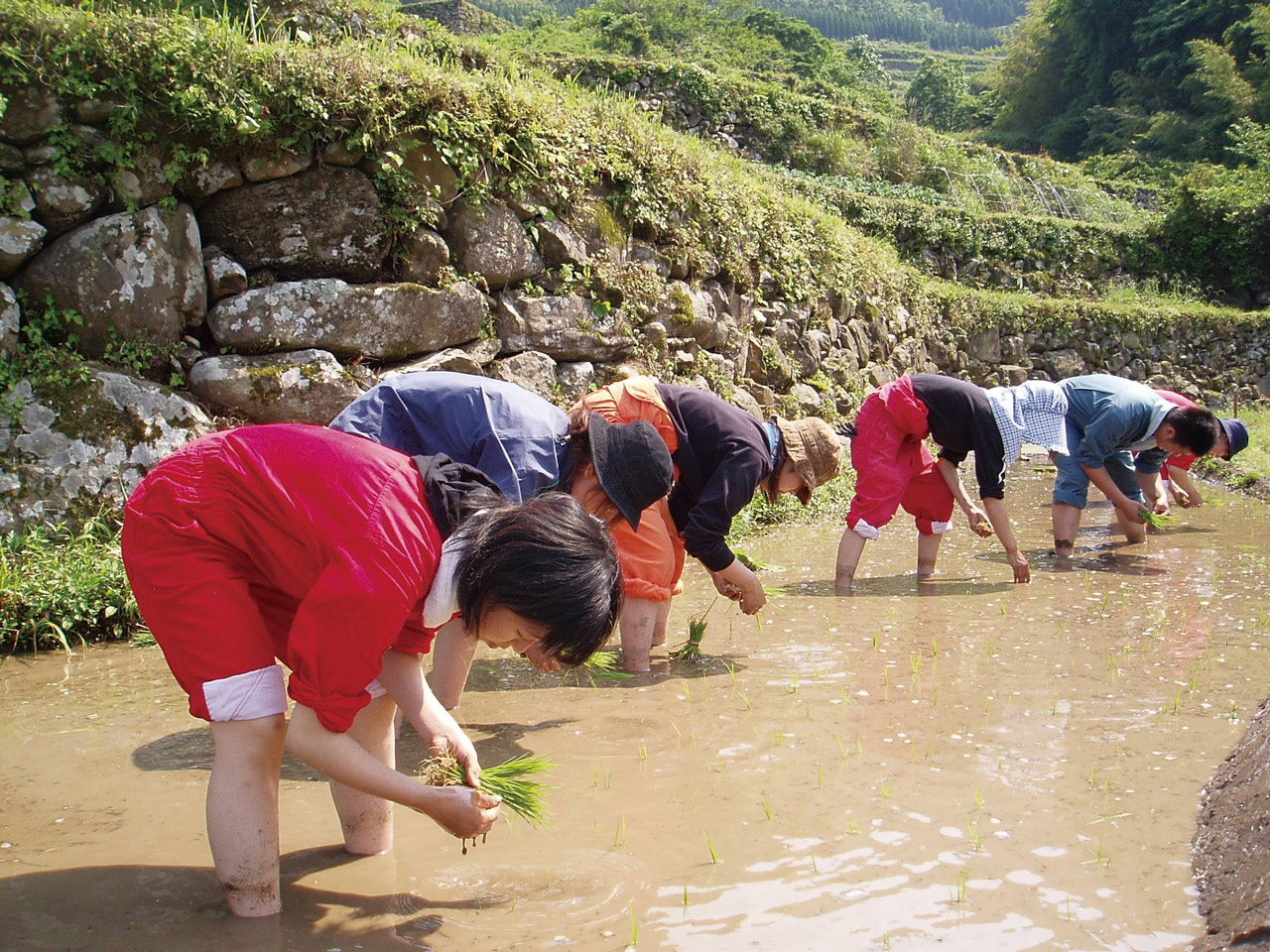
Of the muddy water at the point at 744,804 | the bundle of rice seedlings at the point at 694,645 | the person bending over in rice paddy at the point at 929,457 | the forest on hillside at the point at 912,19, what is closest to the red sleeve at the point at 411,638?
the muddy water at the point at 744,804

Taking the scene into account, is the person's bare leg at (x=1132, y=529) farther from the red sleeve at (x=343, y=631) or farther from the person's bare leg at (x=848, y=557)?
the red sleeve at (x=343, y=631)

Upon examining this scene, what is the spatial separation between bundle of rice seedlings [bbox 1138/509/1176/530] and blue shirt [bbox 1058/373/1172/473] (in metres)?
0.47

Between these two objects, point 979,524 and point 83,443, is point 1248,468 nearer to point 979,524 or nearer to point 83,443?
point 979,524

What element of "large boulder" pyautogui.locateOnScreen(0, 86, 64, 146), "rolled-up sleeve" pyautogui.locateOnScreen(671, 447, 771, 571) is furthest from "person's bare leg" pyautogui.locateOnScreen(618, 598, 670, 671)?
"large boulder" pyautogui.locateOnScreen(0, 86, 64, 146)

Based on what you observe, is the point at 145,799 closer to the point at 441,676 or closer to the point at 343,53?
the point at 441,676

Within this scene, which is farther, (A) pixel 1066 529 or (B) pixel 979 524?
(A) pixel 1066 529

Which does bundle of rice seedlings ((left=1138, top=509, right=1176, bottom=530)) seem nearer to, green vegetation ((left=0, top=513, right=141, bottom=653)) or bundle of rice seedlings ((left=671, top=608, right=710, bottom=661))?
bundle of rice seedlings ((left=671, top=608, right=710, bottom=661))

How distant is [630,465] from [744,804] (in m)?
1.01

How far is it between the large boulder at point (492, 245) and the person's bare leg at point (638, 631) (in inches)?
119

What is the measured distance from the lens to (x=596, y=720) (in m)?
3.28

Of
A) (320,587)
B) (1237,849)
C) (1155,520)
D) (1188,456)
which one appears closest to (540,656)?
(320,587)

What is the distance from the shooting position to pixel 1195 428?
19.7ft

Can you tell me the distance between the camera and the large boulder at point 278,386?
510 cm

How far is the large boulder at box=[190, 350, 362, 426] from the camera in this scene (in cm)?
510
